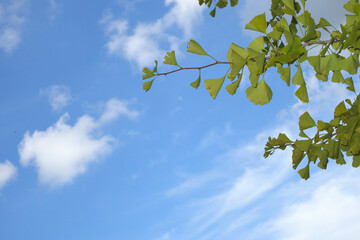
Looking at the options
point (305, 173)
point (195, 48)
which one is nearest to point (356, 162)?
point (305, 173)

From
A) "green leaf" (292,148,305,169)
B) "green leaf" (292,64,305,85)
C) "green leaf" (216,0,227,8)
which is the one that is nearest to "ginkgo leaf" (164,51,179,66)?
"green leaf" (292,64,305,85)

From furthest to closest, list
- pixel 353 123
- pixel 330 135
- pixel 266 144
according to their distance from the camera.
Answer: pixel 266 144, pixel 330 135, pixel 353 123

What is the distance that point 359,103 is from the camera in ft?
9.34

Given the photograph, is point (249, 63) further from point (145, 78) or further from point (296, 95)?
point (145, 78)

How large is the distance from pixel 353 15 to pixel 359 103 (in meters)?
0.70

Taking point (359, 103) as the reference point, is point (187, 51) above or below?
above

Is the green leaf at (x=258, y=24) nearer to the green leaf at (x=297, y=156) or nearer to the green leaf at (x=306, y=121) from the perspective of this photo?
the green leaf at (x=306, y=121)

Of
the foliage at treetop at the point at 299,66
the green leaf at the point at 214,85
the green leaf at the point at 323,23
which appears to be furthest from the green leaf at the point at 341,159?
the green leaf at the point at 214,85

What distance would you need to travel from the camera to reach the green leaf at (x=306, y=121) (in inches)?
120

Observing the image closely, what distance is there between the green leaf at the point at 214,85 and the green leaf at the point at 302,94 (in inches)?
24.3

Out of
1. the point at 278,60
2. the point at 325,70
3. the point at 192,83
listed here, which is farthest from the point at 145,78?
the point at 325,70

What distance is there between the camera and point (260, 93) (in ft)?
9.26

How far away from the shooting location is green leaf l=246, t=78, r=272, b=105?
281 cm

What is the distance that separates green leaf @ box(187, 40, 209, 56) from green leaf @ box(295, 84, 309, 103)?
0.80 meters
